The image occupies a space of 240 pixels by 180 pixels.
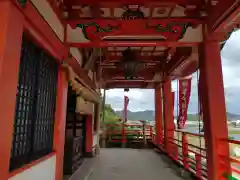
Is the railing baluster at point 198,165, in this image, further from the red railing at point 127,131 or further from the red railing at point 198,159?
the red railing at point 127,131

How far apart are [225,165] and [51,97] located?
330cm

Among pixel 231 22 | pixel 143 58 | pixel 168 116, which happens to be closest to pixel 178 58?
pixel 143 58

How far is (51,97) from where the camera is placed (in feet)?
11.9

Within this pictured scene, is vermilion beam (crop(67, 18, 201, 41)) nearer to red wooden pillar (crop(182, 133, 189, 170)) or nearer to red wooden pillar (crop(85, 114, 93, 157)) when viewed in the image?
red wooden pillar (crop(182, 133, 189, 170))

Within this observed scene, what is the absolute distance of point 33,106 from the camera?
2.93 meters

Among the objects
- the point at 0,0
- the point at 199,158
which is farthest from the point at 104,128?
the point at 0,0

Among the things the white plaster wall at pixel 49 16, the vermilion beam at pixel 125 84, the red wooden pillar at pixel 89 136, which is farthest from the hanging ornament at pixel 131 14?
the vermilion beam at pixel 125 84

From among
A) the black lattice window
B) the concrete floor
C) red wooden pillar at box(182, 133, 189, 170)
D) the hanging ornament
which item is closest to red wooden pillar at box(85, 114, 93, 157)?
the concrete floor

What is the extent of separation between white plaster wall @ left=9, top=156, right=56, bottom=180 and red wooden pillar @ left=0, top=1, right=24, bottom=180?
0.40 meters

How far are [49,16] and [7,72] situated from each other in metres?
1.59

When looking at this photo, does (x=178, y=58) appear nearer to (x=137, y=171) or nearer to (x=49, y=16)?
(x=137, y=171)

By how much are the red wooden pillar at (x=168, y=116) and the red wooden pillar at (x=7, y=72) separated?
7.31 metres

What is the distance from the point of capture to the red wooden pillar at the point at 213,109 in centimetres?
369

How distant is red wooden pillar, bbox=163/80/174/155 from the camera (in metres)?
8.60
